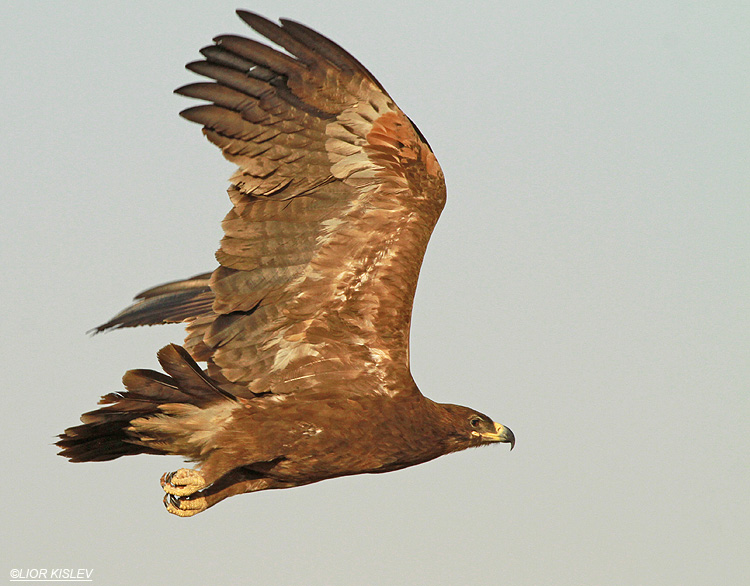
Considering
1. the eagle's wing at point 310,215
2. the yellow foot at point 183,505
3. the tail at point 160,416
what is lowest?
the yellow foot at point 183,505

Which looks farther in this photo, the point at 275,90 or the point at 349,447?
the point at 349,447

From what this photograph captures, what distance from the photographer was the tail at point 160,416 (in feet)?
24.9

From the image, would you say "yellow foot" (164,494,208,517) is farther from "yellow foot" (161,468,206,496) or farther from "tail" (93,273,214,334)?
"tail" (93,273,214,334)

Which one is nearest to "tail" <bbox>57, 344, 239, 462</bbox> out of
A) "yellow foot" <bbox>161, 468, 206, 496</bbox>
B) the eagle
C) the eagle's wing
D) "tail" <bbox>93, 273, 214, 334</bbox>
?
the eagle

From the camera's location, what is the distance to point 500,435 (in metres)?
8.55

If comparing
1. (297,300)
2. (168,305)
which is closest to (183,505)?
(297,300)

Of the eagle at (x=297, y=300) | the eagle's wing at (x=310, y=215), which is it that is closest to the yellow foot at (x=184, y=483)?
the eagle at (x=297, y=300)

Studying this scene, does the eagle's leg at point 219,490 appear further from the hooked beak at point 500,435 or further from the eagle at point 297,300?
the hooked beak at point 500,435

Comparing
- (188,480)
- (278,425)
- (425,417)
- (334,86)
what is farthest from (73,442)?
(334,86)

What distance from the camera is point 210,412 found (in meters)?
7.77

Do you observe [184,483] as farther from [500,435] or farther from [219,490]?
[500,435]

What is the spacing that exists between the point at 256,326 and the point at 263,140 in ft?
4.58

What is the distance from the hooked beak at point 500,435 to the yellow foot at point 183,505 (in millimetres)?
2153

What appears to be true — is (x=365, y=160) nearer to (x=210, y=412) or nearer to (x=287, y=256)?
(x=287, y=256)
